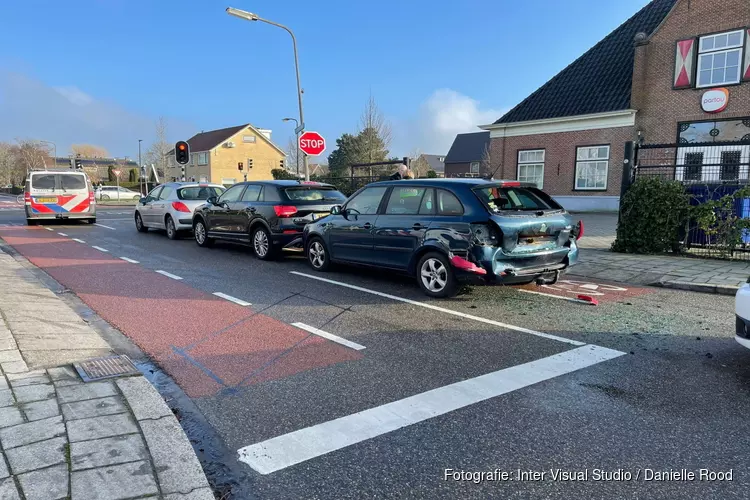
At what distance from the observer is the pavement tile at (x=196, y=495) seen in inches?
98.5

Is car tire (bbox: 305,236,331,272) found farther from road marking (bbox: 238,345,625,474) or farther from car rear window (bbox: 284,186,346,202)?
road marking (bbox: 238,345,625,474)

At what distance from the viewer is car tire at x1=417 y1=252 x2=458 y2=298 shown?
21.8 feet

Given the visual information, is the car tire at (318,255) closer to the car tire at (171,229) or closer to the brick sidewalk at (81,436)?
the brick sidewalk at (81,436)

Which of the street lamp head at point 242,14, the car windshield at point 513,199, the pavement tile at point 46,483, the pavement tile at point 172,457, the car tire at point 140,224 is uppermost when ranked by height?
the street lamp head at point 242,14

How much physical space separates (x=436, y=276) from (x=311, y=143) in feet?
32.1

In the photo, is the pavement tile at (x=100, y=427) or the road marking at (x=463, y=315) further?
the road marking at (x=463, y=315)

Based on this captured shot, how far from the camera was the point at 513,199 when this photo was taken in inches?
265

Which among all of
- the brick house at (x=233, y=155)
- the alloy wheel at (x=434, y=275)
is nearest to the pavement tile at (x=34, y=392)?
the alloy wheel at (x=434, y=275)

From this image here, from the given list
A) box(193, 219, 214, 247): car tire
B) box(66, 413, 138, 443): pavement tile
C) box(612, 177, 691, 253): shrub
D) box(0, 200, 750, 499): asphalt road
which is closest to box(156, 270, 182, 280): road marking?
box(0, 200, 750, 499): asphalt road

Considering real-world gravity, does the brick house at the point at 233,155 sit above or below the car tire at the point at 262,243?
above

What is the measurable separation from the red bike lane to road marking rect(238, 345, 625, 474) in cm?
99

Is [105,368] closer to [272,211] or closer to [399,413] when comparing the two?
[399,413]

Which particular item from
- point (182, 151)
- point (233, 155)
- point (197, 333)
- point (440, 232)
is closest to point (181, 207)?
point (182, 151)

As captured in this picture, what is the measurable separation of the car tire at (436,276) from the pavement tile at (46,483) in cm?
476
